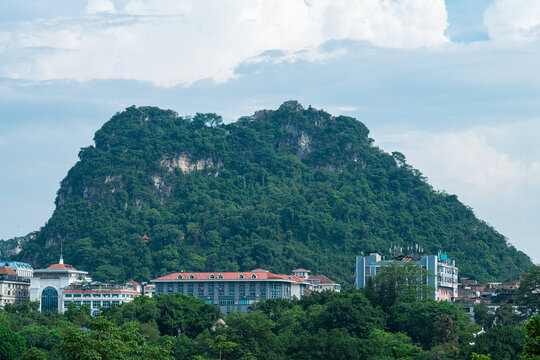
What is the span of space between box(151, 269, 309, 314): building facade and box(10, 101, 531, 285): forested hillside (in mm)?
16215

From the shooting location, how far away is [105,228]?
463 feet

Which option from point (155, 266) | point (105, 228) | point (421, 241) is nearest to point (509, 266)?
point (421, 241)

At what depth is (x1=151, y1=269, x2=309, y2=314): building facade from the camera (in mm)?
106875

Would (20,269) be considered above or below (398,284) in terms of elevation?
above

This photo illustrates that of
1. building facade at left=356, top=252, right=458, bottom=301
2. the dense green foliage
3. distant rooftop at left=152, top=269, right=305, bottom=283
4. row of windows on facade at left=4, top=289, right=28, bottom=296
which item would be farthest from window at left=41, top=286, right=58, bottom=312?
building facade at left=356, top=252, right=458, bottom=301

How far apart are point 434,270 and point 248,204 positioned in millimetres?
58522

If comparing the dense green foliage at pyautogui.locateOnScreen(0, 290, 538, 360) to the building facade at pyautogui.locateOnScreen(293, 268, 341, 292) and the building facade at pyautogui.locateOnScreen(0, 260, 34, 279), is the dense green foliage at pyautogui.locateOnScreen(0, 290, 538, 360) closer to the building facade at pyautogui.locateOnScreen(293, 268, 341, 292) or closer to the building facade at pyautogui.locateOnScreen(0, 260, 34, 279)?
the building facade at pyautogui.locateOnScreen(293, 268, 341, 292)

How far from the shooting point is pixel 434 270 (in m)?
98.1

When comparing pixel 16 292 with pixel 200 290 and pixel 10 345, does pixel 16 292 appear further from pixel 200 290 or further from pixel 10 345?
pixel 10 345

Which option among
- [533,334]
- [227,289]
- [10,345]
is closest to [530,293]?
[227,289]

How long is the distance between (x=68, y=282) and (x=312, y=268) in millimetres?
34658

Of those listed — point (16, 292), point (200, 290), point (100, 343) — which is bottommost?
point (100, 343)

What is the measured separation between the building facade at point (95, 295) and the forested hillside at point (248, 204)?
14.8m

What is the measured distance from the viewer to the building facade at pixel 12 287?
369 ft
